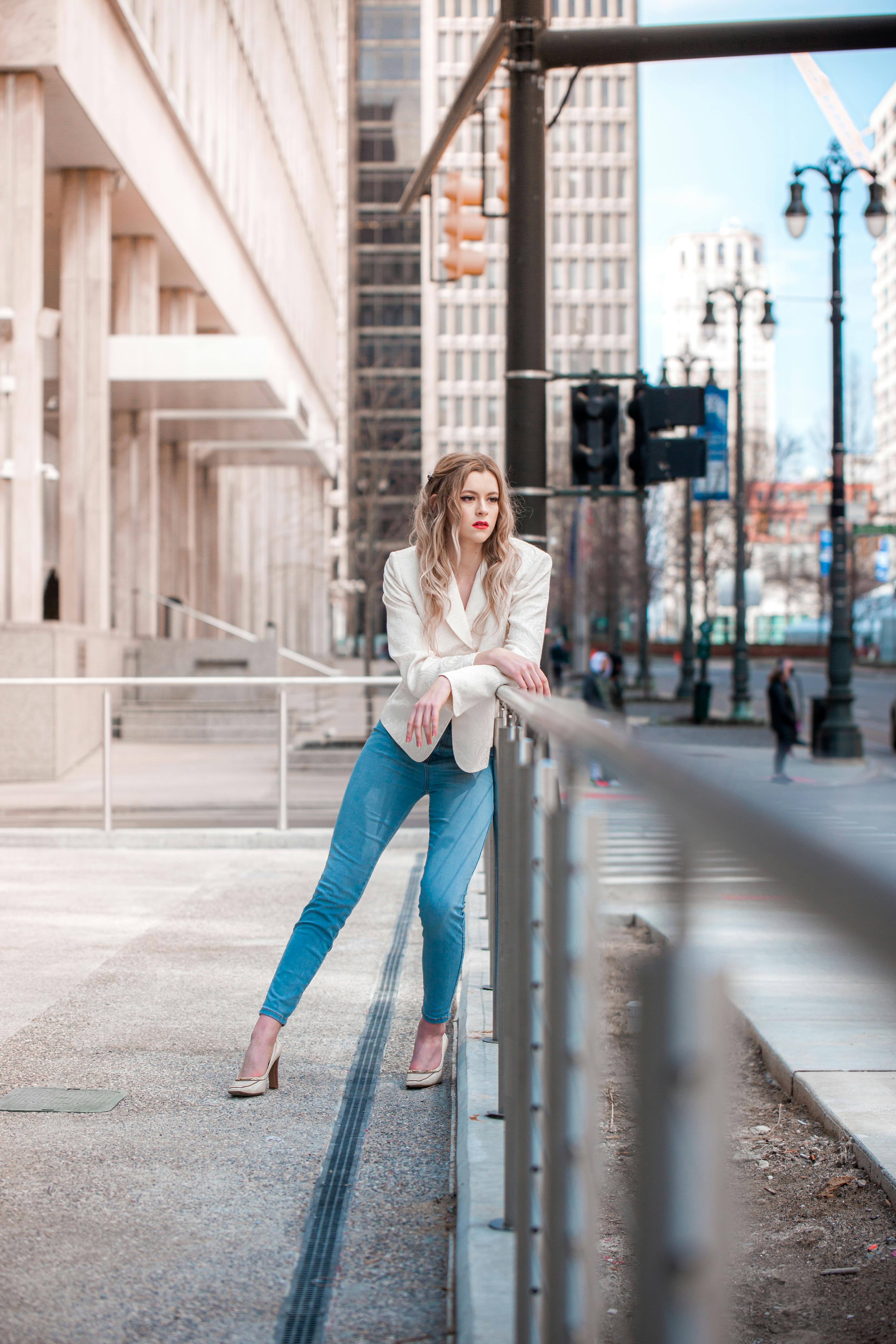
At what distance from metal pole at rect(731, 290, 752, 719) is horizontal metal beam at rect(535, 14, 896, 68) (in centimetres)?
2178

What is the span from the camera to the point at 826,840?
1.07m

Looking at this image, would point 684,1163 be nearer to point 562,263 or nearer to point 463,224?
point 463,224

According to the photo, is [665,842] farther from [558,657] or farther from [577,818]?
[558,657]

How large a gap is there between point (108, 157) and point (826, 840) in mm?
23371

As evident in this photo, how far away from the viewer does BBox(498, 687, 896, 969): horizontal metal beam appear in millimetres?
924

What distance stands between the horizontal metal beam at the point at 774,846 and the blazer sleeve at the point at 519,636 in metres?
1.98

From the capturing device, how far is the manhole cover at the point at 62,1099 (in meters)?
4.04

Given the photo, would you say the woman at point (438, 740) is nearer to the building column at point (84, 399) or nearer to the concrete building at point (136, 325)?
the concrete building at point (136, 325)

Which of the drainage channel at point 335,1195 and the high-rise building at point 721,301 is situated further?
the high-rise building at point 721,301

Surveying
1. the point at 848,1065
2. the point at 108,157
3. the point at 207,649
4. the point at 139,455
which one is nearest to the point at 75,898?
the point at 848,1065

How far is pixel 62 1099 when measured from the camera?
412cm

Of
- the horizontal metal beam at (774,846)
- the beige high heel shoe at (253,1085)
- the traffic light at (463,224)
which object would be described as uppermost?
the traffic light at (463,224)

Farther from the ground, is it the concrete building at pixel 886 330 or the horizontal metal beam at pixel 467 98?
the concrete building at pixel 886 330

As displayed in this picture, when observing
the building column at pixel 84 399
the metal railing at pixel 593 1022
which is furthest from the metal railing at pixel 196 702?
the building column at pixel 84 399
